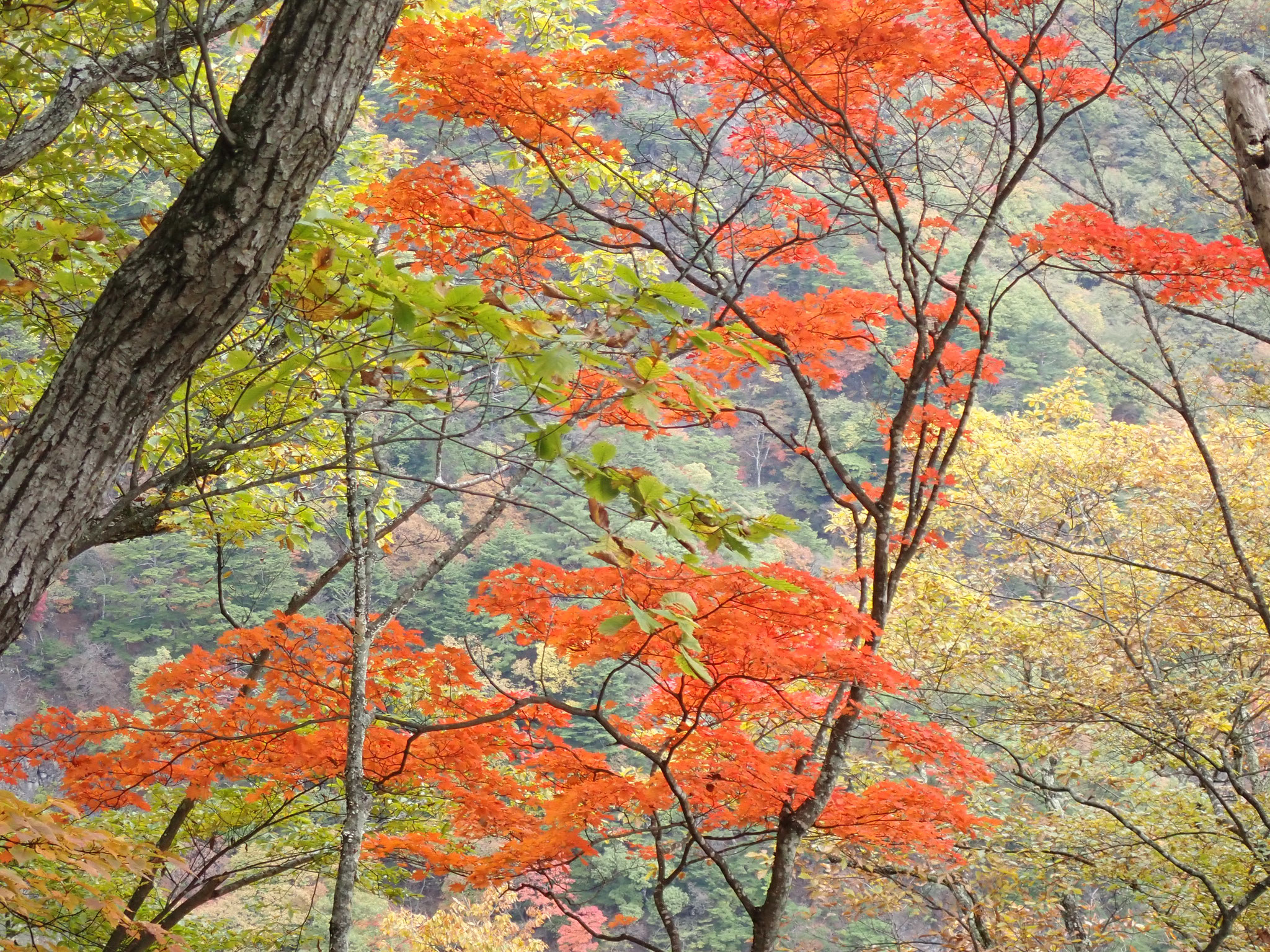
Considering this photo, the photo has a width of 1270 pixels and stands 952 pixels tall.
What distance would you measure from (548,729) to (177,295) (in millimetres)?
2568

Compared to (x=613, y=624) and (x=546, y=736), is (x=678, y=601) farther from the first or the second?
(x=546, y=736)

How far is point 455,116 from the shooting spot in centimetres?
329

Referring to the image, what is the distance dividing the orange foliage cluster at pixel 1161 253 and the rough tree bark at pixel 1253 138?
1.26m

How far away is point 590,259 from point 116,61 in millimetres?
2873

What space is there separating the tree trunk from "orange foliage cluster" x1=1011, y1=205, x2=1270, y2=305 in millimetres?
2540

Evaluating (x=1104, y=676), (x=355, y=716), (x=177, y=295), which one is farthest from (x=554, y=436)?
(x=1104, y=676)

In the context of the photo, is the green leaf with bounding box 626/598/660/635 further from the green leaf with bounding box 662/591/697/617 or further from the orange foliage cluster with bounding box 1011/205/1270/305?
the orange foliage cluster with bounding box 1011/205/1270/305

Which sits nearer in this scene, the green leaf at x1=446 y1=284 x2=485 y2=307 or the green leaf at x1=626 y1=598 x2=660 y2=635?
the green leaf at x1=626 y1=598 x2=660 y2=635

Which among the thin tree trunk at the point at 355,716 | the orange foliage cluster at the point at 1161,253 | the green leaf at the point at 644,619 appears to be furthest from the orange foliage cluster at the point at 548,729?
the orange foliage cluster at the point at 1161,253

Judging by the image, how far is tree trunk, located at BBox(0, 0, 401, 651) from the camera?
4.02 feet

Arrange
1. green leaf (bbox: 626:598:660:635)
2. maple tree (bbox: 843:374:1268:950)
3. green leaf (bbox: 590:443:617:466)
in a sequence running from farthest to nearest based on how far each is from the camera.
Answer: maple tree (bbox: 843:374:1268:950) < green leaf (bbox: 590:443:617:466) < green leaf (bbox: 626:598:660:635)

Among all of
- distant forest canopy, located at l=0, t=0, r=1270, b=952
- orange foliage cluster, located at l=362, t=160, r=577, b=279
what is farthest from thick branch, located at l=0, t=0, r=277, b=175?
orange foliage cluster, located at l=362, t=160, r=577, b=279

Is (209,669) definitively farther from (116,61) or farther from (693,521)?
(693,521)

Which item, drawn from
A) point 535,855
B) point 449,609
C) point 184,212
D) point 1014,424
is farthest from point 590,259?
point 449,609
